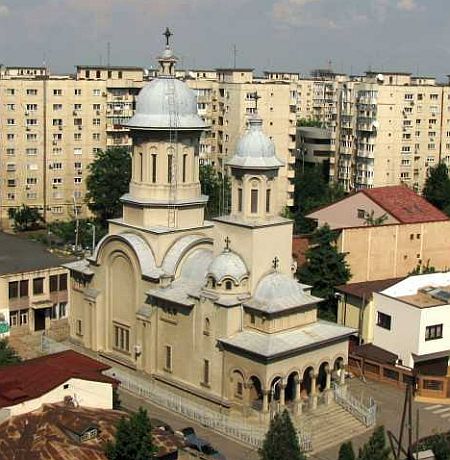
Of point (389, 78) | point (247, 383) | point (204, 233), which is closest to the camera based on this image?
point (247, 383)

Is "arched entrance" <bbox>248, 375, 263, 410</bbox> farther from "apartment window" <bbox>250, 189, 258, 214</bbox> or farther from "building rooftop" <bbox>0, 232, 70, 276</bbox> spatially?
"building rooftop" <bbox>0, 232, 70, 276</bbox>

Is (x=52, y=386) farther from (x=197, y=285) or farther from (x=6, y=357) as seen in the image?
(x=197, y=285)

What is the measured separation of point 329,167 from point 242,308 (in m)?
51.0

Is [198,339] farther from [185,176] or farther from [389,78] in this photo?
[389,78]

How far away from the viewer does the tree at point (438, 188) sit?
6994 centimetres

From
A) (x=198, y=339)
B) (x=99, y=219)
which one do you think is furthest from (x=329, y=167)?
(x=198, y=339)

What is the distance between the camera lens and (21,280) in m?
41.2

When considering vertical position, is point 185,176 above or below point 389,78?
below

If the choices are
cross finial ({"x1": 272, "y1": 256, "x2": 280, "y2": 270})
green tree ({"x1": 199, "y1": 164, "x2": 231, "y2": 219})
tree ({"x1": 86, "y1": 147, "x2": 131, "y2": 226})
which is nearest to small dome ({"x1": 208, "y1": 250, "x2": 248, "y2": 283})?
cross finial ({"x1": 272, "y1": 256, "x2": 280, "y2": 270})

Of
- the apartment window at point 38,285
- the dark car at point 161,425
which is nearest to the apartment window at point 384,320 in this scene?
the dark car at point 161,425

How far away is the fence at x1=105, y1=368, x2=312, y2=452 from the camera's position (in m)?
29.0

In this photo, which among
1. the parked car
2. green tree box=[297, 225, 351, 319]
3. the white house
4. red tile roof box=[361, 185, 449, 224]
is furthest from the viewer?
red tile roof box=[361, 185, 449, 224]

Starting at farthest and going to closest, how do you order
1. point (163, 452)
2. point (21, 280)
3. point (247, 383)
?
point (21, 280)
point (247, 383)
point (163, 452)

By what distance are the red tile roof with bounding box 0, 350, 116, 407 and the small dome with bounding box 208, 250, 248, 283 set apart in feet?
16.7
